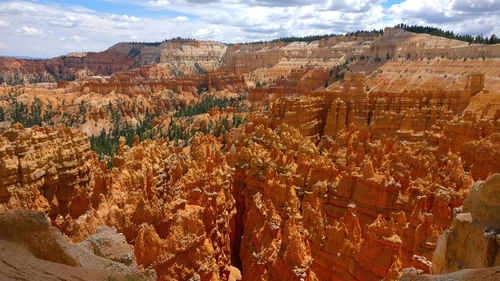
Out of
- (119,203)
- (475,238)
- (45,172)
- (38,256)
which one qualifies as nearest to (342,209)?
(119,203)

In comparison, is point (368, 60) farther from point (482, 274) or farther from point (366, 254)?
point (482, 274)

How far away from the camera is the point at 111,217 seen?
38.4 feet

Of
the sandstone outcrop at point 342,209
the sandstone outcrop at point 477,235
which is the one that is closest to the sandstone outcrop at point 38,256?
the sandstone outcrop at point 477,235

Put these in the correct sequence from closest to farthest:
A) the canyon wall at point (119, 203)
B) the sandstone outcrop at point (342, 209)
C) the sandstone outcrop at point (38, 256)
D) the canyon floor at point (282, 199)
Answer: the sandstone outcrop at point (38, 256) → the canyon floor at point (282, 199) → the canyon wall at point (119, 203) → the sandstone outcrop at point (342, 209)

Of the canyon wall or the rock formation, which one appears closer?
the rock formation

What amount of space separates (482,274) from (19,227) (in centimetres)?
636

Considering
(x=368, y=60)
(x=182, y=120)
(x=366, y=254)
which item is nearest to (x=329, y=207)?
(x=366, y=254)

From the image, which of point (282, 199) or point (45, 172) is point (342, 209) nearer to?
point (282, 199)

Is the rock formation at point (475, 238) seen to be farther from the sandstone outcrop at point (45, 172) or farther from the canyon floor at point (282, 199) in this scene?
the sandstone outcrop at point (45, 172)

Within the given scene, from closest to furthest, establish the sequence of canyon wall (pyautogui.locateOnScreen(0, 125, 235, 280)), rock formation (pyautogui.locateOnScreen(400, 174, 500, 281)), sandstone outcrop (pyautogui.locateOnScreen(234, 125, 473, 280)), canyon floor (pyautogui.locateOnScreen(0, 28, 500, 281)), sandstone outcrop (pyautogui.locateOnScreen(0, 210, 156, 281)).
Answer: sandstone outcrop (pyautogui.locateOnScreen(0, 210, 156, 281)), rock formation (pyautogui.locateOnScreen(400, 174, 500, 281)), canyon floor (pyautogui.locateOnScreen(0, 28, 500, 281)), canyon wall (pyautogui.locateOnScreen(0, 125, 235, 280)), sandstone outcrop (pyautogui.locateOnScreen(234, 125, 473, 280))

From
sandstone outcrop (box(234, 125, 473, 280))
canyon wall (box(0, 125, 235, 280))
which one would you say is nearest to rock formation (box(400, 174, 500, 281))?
sandstone outcrop (box(234, 125, 473, 280))

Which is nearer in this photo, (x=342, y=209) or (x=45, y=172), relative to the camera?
(x=45, y=172)

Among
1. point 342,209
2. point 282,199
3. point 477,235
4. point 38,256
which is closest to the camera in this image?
point 38,256

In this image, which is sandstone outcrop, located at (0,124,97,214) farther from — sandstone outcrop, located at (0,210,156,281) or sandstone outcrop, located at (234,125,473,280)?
sandstone outcrop, located at (234,125,473,280)
